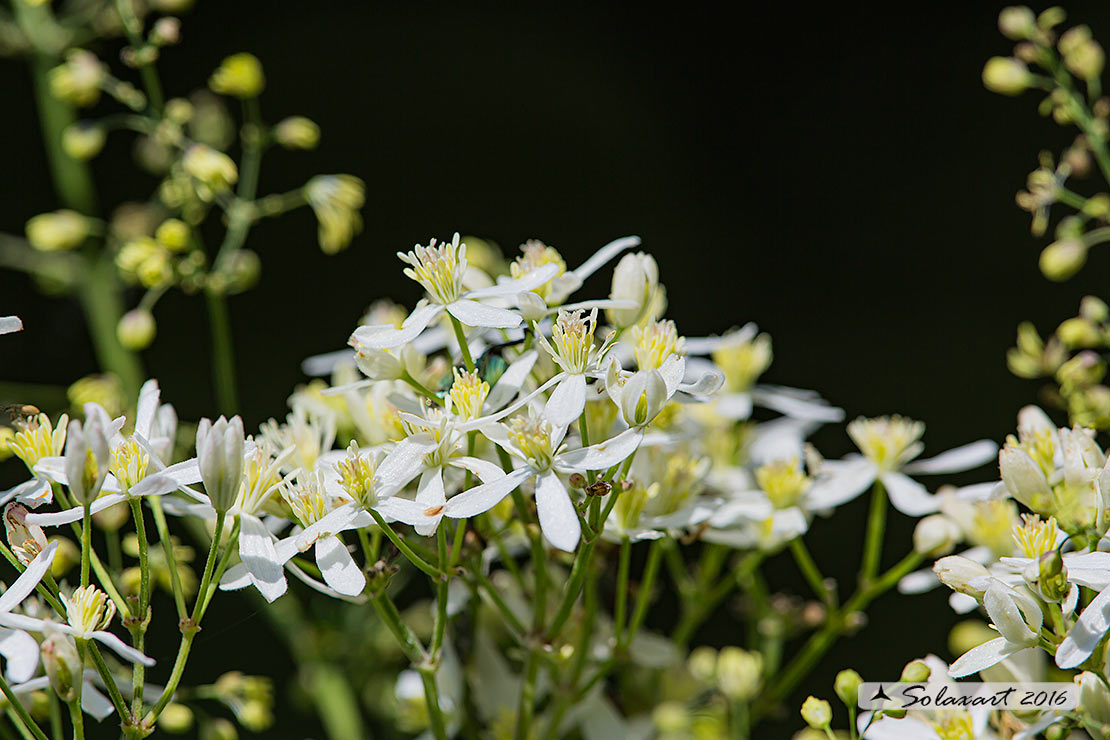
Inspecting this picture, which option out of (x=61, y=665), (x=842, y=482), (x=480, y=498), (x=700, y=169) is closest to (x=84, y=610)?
(x=61, y=665)

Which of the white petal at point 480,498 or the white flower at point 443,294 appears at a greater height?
the white flower at point 443,294

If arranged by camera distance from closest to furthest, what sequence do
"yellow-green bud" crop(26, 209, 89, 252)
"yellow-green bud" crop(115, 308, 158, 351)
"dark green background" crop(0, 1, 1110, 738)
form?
"yellow-green bud" crop(115, 308, 158, 351)
"yellow-green bud" crop(26, 209, 89, 252)
"dark green background" crop(0, 1, 1110, 738)

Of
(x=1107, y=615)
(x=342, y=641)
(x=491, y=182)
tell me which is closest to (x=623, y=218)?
(x=491, y=182)

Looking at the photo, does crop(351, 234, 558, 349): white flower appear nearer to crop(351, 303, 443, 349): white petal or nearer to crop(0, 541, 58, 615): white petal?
crop(351, 303, 443, 349): white petal

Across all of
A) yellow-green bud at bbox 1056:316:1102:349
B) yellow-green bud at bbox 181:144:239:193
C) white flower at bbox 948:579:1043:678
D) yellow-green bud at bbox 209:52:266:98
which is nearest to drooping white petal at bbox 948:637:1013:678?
white flower at bbox 948:579:1043:678

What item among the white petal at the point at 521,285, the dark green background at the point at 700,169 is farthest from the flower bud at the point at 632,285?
the dark green background at the point at 700,169

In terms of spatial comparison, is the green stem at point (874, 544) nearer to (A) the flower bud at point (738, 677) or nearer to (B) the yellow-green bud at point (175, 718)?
(A) the flower bud at point (738, 677)

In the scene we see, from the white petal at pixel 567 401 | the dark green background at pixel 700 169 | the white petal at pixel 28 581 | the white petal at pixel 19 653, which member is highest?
the white petal at pixel 567 401
